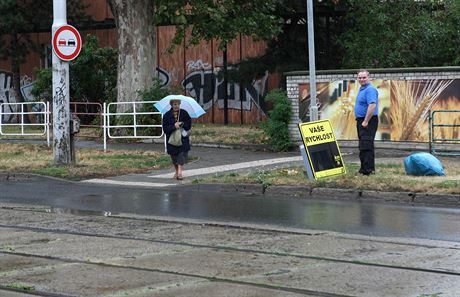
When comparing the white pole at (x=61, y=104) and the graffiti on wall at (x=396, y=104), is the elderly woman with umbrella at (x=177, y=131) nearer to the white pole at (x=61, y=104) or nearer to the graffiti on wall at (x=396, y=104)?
→ the white pole at (x=61, y=104)

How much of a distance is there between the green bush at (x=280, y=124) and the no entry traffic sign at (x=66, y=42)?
6073 millimetres

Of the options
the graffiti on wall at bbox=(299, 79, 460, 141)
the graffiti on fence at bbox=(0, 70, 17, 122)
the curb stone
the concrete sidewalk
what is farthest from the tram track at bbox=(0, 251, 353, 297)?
the graffiti on fence at bbox=(0, 70, 17, 122)

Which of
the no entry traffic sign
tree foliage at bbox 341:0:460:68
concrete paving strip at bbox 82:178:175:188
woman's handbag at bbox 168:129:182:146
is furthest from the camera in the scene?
tree foliage at bbox 341:0:460:68

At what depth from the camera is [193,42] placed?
25.8 metres

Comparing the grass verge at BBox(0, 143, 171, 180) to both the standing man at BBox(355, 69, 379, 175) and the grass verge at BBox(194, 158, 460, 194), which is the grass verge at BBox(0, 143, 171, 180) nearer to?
the grass verge at BBox(194, 158, 460, 194)

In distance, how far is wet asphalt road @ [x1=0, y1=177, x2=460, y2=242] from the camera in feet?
34.6

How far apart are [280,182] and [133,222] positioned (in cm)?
400

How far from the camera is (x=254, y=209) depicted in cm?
1246

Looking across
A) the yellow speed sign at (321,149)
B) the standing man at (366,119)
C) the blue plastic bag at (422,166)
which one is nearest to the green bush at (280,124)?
the yellow speed sign at (321,149)

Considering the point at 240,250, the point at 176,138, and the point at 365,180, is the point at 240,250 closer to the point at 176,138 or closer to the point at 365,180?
the point at 365,180

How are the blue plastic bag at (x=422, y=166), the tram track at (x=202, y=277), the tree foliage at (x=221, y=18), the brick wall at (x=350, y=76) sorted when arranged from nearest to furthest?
the tram track at (x=202, y=277) < the blue plastic bag at (x=422, y=166) < the brick wall at (x=350, y=76) < the tree foliage at (x=221, y=18)

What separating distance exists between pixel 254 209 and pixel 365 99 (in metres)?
3.57

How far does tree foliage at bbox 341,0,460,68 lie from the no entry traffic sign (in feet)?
35.4

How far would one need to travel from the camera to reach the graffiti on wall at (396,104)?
1945 cm
